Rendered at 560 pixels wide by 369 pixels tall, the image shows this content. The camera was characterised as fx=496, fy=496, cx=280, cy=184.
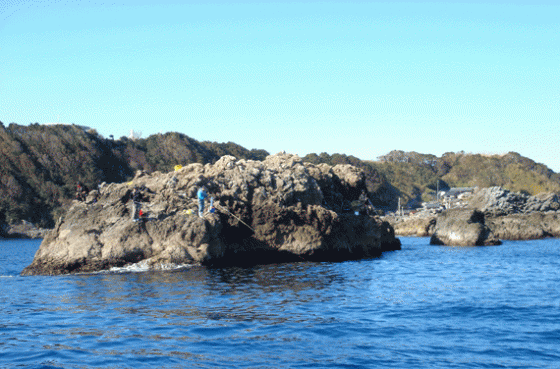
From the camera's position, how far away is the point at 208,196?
24672 millimetres

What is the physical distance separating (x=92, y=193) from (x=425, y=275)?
16.3 meters

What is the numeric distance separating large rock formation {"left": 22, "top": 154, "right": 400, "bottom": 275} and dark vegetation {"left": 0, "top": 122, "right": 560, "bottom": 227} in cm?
4996

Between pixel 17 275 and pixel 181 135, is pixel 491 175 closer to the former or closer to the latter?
pixel 181 135

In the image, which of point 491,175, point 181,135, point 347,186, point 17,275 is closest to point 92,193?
point 17,275

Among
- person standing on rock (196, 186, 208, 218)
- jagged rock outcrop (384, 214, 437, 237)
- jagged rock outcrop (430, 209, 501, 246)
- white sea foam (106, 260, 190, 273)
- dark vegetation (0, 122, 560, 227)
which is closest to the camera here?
white sea foam (106, 260, 190, 273)

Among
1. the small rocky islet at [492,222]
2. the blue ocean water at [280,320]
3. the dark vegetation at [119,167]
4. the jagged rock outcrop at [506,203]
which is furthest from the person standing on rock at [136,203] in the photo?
the dark vegetation at [119,167]

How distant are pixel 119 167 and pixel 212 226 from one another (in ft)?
231

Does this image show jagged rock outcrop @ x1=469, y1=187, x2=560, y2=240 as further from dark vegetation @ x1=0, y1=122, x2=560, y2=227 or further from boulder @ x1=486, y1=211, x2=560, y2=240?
dark vegetation @ x1=0, y1=122, x2=560, y2=227

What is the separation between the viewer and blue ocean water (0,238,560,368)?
30.5 ft

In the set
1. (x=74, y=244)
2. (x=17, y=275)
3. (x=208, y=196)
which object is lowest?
(x=17, y=275)

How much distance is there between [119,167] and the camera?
8806 cm

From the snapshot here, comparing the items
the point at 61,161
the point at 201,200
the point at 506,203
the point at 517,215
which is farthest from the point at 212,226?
the point at 61,161

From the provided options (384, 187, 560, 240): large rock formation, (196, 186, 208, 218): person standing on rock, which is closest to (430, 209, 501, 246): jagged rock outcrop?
(384, 187, 560, 240): large rock formation

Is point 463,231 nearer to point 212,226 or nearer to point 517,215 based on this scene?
point 517,215
